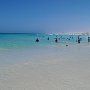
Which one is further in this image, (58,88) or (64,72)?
(64,72)

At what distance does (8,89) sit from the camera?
8.00 metres

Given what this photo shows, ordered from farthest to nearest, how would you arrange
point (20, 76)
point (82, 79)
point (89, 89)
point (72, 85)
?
1. point (20, 76)
2. point (82, 79)
3. point (72, 85)
4. point (89, 89)

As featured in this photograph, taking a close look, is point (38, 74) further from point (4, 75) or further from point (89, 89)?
point (89, 89)

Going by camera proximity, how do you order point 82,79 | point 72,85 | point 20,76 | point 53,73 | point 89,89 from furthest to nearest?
point 53,73 → point 20,76 → point 82,79 → point 72,85 → point 89,89

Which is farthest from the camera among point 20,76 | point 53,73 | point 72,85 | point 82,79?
point 53,73

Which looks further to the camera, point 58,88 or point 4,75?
point 4,75

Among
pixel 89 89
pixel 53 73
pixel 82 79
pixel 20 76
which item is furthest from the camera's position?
pixel 53 73

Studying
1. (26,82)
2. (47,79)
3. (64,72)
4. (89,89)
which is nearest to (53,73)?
(64,72)

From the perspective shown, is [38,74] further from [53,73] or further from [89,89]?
[89,89]

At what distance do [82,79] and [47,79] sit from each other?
149 cm

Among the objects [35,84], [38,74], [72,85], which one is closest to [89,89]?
[72,85]

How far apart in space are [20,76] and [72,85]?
2.71 meters

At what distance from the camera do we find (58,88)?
8133 mm

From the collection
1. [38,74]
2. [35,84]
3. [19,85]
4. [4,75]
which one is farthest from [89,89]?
[4,75]
